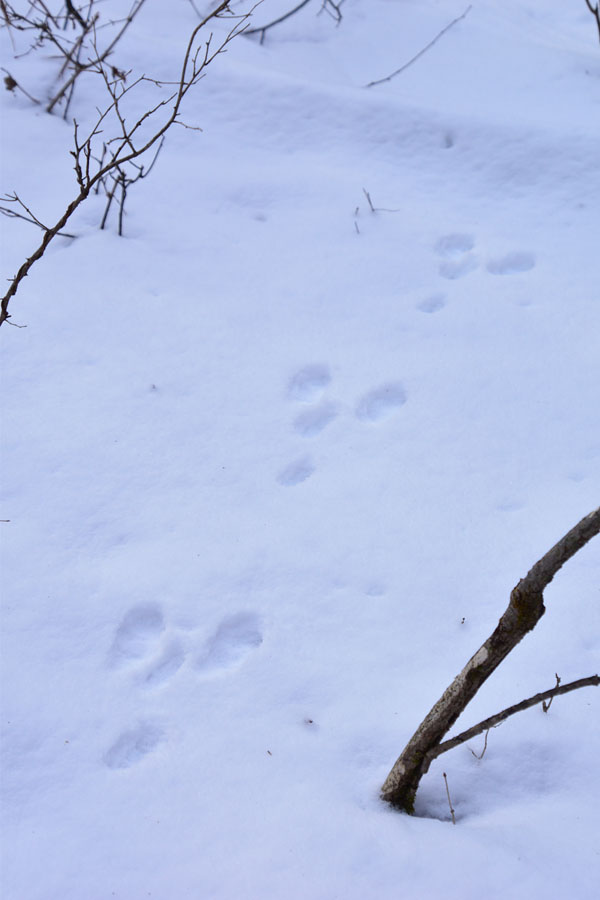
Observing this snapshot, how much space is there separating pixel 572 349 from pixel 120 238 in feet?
5.33

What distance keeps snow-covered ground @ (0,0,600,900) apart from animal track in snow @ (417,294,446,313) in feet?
0.08

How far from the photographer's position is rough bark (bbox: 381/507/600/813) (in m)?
1.08

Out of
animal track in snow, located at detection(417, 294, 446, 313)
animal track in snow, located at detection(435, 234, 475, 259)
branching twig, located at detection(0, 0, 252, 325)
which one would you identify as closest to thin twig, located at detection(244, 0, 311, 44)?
branching twig, located at detection(0, 0, 252, 325)

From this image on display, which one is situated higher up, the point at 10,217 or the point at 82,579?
the point at 10,217

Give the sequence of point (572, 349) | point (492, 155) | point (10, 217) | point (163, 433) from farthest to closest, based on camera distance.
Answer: point (492, 155), point (10, 217), point (572, 349), point (163, 433)

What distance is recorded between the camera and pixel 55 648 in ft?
5.65

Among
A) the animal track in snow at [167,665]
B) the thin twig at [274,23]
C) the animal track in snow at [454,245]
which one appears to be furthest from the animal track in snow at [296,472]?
the thin twig at [274,23]

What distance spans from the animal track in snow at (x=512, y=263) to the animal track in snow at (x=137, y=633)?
1.68m

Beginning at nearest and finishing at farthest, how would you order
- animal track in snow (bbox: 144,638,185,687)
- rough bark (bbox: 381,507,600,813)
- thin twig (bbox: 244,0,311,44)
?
rough bark (bbox: 381,507,600,813), animal track in snow (bbox: 144,638,185,687), thin twig (bbox: 244,0,311,44)

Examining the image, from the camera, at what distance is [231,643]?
1.75 meters

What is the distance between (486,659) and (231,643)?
0.74 metres

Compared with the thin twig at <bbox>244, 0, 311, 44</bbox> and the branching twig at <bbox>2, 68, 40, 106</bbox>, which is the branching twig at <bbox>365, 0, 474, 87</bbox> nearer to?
the thin twig at <bbox>244, 0, 311, 44</bbox>

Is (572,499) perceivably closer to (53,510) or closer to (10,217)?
(53,510)

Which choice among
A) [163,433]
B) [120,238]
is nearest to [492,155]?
[120,238]
